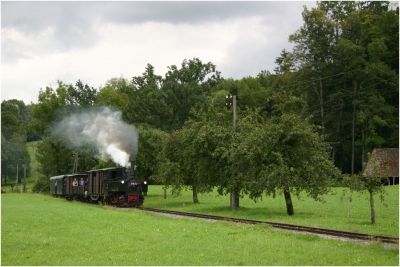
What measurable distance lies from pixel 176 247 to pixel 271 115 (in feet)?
200

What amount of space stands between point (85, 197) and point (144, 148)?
7.98 meters

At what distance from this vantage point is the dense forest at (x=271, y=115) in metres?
31.0

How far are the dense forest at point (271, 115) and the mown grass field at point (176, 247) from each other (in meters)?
8.73

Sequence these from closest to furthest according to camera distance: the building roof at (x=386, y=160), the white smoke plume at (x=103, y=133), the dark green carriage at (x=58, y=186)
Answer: the white smoke plume at (x=103, y=133) < the dark green carriage at (x=58, y=186) < the building roof at (x=386, y=160)

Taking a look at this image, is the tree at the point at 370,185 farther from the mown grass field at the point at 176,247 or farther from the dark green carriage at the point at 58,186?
the dark green carriage at the point at 58,186

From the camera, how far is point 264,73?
113 metres

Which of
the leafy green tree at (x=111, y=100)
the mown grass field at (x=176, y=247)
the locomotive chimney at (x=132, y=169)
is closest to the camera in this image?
the mown grass field at (x=176, y=247)

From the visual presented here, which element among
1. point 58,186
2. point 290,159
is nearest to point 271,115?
point 58,186

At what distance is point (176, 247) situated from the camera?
17.2 m

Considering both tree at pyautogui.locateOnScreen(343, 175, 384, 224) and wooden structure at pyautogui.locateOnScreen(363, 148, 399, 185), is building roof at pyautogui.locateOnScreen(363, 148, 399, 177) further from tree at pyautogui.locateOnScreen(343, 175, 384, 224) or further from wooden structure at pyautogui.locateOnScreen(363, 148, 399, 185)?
tree at pyautogui.locateOnScreen(343, 175, 384, 224)

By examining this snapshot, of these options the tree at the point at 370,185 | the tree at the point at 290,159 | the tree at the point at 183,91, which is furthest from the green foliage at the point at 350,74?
the tree at the point at 370,185

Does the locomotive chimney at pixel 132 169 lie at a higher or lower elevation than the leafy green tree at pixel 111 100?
lower

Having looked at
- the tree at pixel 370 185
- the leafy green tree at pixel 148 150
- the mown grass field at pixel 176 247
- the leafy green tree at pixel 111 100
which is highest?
the leafy green tree at pixel 111 100

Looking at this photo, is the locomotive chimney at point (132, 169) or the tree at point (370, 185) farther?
the locomotive chimney at point (132, 169)
